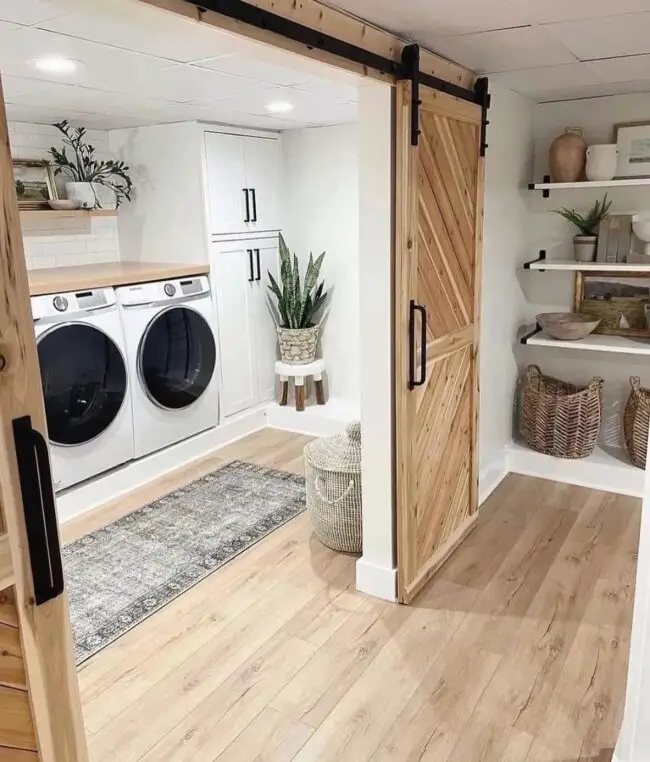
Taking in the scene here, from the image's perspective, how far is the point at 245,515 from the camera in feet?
11.6

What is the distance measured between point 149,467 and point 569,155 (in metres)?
2.90

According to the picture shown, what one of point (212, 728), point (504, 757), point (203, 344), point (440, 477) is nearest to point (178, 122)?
point (203, 344)

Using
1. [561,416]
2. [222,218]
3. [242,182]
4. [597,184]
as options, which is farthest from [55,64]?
[561,416]

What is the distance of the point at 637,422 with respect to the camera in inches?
142

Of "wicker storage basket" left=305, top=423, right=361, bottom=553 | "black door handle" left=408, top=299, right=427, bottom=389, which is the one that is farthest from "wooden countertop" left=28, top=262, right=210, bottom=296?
"black door handle" left=408, top=299, right=427, bottom=389

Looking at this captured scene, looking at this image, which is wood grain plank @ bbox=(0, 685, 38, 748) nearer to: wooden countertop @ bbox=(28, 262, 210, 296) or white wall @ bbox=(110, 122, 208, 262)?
wooden countertop @ bbox=(28, 262, 210, 296)

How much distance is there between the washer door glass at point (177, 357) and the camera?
3945 mm

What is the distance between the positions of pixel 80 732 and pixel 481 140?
104 inches

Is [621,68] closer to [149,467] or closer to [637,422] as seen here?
[637,422]

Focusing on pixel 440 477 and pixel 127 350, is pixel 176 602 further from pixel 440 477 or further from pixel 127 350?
pixel 127 350

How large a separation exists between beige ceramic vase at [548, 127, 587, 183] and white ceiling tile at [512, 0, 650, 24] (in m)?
1.56

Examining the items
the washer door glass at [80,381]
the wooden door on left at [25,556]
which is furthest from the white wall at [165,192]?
the wooden door on left at [25,556]

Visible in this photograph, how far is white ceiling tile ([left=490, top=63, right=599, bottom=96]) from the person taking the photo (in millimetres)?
2854

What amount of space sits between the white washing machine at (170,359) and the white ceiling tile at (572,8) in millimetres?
2530
